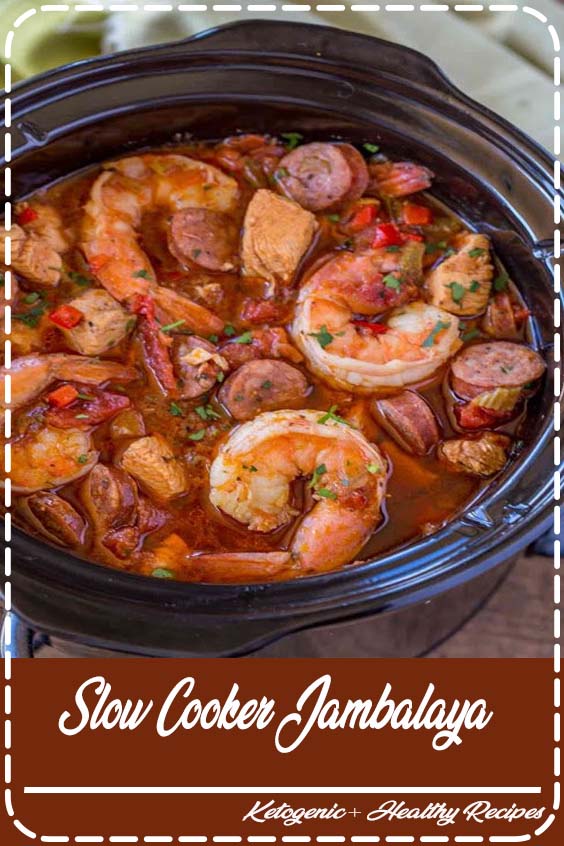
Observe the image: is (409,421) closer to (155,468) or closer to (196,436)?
(196,436)

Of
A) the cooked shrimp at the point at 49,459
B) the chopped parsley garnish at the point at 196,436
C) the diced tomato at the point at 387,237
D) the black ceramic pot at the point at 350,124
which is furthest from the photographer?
the diced tomato at the point at 387,237

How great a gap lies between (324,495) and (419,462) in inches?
12.6

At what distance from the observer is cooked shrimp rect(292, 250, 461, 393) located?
98.0 inches

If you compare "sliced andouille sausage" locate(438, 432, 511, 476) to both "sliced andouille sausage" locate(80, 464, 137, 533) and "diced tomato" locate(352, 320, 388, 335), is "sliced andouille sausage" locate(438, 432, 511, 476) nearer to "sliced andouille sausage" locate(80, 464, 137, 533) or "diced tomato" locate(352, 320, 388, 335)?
"diced tomato" locate(352, 320, 388, 335)

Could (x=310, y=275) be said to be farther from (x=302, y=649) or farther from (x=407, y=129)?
(x=302, y=649)

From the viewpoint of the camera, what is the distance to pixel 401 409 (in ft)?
8.15

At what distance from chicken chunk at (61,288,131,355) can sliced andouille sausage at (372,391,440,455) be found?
679 millimetres

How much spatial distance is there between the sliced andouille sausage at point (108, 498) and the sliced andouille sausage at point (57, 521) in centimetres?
4

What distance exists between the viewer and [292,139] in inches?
112

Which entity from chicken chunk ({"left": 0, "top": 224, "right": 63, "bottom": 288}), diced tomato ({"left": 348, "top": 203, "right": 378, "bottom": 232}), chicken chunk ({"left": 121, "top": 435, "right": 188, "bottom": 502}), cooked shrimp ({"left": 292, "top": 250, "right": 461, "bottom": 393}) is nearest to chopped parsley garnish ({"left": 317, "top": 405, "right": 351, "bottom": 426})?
cooked shrimp ({"left": 292, "top": 250, "right": 461, "bottom": 393})

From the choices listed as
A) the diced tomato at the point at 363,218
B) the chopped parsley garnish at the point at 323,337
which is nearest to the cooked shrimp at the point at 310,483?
the chopped parsley garnish at the point at 323,337

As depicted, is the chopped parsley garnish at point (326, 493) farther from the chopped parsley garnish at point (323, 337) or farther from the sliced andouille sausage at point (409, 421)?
the chopped parsley garnish at point (323, 337)

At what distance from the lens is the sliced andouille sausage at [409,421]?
2479 millimetres

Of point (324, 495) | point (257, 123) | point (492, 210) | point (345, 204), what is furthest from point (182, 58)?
point (324, 495)
